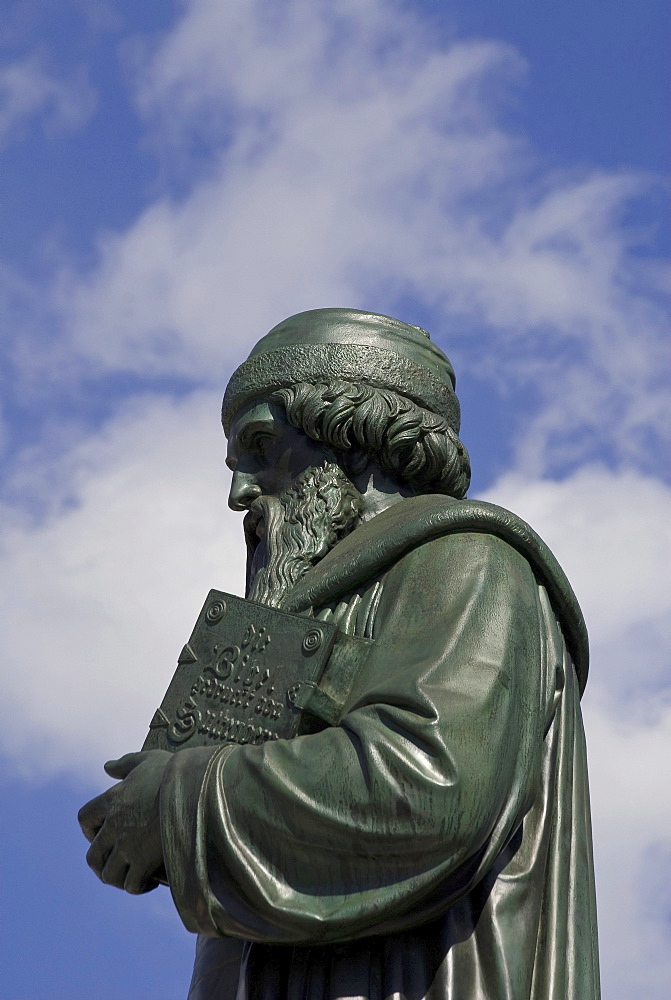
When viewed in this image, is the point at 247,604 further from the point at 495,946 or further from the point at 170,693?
the point at 495,946

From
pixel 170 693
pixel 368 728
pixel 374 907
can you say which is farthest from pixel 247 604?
pixel 374 907

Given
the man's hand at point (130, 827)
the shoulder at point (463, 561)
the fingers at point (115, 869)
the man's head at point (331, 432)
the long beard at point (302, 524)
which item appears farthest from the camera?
the man's head at point (331, 432)

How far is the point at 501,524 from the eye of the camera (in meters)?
6.50

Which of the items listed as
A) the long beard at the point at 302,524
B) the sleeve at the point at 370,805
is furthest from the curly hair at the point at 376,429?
the sleeve at the point at 370,805

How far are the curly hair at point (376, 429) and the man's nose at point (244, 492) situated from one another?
34 cm

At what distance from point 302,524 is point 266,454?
0.49m

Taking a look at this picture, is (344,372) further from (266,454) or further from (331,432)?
(266,454)

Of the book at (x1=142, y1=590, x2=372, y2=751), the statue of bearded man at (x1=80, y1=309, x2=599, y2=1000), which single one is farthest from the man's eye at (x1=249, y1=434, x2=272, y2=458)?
the book at (x1=142, y1=590, x2=372, y2=751)

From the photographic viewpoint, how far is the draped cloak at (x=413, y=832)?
5.61 meters

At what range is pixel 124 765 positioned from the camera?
632cm

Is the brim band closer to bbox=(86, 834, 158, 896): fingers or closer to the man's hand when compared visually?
the man's hand

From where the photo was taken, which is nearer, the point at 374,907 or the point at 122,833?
the point at 374,907

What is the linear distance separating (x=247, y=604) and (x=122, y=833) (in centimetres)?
104

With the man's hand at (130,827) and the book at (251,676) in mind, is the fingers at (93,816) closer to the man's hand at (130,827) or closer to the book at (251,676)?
the man's hand at (130,827)
